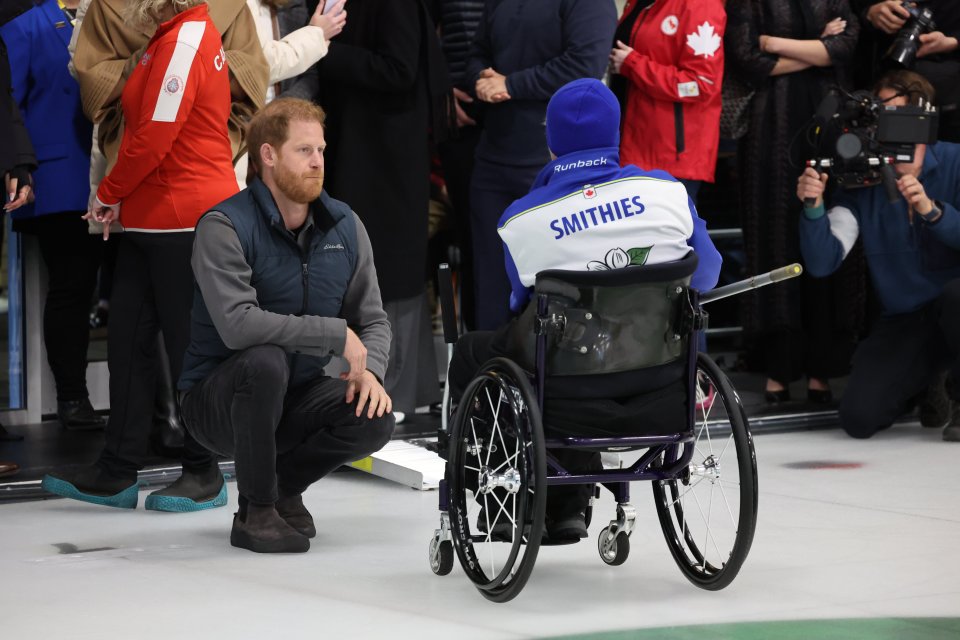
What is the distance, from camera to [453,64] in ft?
17.6

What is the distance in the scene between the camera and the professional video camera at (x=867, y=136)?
5.04 metres

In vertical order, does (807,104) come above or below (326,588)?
above

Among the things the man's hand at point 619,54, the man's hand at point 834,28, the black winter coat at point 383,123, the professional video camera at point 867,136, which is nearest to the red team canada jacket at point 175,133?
the black winter coat at point 383,123

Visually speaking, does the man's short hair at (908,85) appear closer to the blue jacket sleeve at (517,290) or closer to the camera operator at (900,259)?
the camera operator at (900,259)

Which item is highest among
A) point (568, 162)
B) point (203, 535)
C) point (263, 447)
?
point (568, 162)

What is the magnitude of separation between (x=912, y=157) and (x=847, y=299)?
897 mm

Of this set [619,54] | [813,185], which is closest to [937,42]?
[813,185]

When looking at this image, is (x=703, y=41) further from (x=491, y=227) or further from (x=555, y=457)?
(x=555, y=457)

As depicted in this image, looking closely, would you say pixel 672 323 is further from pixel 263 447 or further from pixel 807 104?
pixel 807 104

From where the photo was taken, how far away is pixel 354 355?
3449 mm

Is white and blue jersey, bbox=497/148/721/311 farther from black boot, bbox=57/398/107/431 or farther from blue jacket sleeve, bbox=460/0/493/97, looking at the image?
black boot, bbox=57/398/107/431

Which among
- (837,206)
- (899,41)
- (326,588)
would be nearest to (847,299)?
(837,206)

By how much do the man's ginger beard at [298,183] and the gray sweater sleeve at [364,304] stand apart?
0.52 feet

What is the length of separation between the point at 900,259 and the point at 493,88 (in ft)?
5.22
